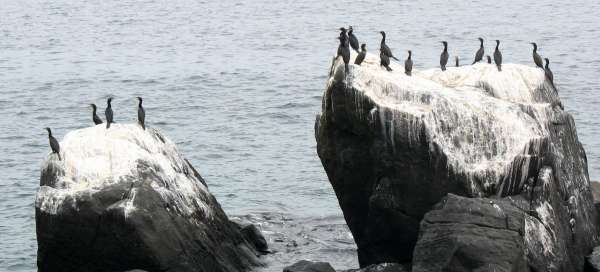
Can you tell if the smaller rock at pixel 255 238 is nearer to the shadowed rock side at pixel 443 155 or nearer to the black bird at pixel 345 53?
the shadowed rock side at pixel 443 155

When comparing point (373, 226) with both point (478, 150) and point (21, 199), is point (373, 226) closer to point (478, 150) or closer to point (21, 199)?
point (478, 150)

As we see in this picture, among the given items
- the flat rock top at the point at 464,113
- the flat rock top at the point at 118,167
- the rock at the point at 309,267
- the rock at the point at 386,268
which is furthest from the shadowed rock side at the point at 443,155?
the flat rock top at the point at 118,167

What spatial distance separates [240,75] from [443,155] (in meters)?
27.5

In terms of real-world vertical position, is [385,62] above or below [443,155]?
above

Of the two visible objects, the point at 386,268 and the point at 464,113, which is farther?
the point at 464,113

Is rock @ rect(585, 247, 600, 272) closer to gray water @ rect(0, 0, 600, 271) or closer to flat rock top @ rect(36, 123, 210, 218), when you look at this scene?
gray water @ rect(0, 0, 600, 271)

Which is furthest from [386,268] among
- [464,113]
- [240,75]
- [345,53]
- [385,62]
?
[240,75]

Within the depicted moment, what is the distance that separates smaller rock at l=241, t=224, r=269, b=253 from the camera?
2376 cm

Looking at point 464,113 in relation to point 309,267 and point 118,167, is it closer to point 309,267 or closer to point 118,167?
point 309,267

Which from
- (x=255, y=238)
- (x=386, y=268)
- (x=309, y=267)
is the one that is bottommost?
(x=255, y=238)

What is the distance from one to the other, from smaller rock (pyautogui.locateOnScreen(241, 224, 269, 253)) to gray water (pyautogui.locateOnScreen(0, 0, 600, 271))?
1.23 ft

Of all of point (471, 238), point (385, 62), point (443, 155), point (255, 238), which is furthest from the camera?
point (255, 238)

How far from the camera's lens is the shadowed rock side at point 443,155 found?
2047cm

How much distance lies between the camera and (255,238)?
Answer: 23.9m
